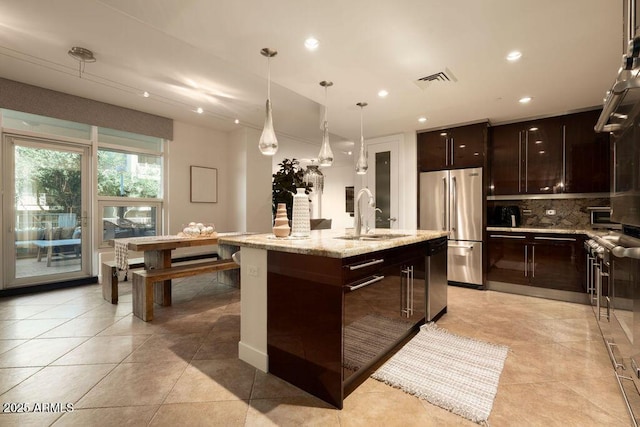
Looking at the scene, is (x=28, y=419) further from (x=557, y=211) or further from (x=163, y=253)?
(x=557, y=211)

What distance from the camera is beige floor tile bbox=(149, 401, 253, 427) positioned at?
4.90 feet

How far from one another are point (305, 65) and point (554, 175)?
145 inches

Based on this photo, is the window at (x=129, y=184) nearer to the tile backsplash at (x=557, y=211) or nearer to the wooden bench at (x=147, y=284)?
the wooden bench at (x=147, y=284)

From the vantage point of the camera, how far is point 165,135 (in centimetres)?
512

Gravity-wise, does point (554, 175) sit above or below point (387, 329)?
above

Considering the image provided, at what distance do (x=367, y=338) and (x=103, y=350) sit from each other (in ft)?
6.87

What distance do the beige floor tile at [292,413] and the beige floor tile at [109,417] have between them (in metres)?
0.37

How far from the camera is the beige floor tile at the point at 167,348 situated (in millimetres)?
2174

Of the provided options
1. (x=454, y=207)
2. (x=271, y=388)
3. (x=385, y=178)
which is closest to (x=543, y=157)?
(x=454, y=207)

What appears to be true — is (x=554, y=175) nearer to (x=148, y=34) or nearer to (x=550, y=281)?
(x=550, y=281)

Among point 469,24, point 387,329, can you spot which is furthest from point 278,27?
point 387,329

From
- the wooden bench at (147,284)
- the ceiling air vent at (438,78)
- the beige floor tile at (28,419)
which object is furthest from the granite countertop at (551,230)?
the beige floor tile at (28,419)

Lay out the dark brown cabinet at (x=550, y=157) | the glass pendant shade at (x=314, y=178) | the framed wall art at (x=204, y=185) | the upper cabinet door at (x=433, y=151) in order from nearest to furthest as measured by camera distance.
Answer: the dark brown cabinet at (x=550, y=157) → the upper cabinet door at (x=433, y=151) → the framed wall art at (x=204, y=185) → the glass pendant shade at (x=314, y=178)

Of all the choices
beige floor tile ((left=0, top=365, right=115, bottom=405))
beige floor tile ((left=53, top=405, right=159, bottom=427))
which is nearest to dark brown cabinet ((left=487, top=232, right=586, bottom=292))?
beige floor tile ((left=53, top=405, right=159, bottom=427))
